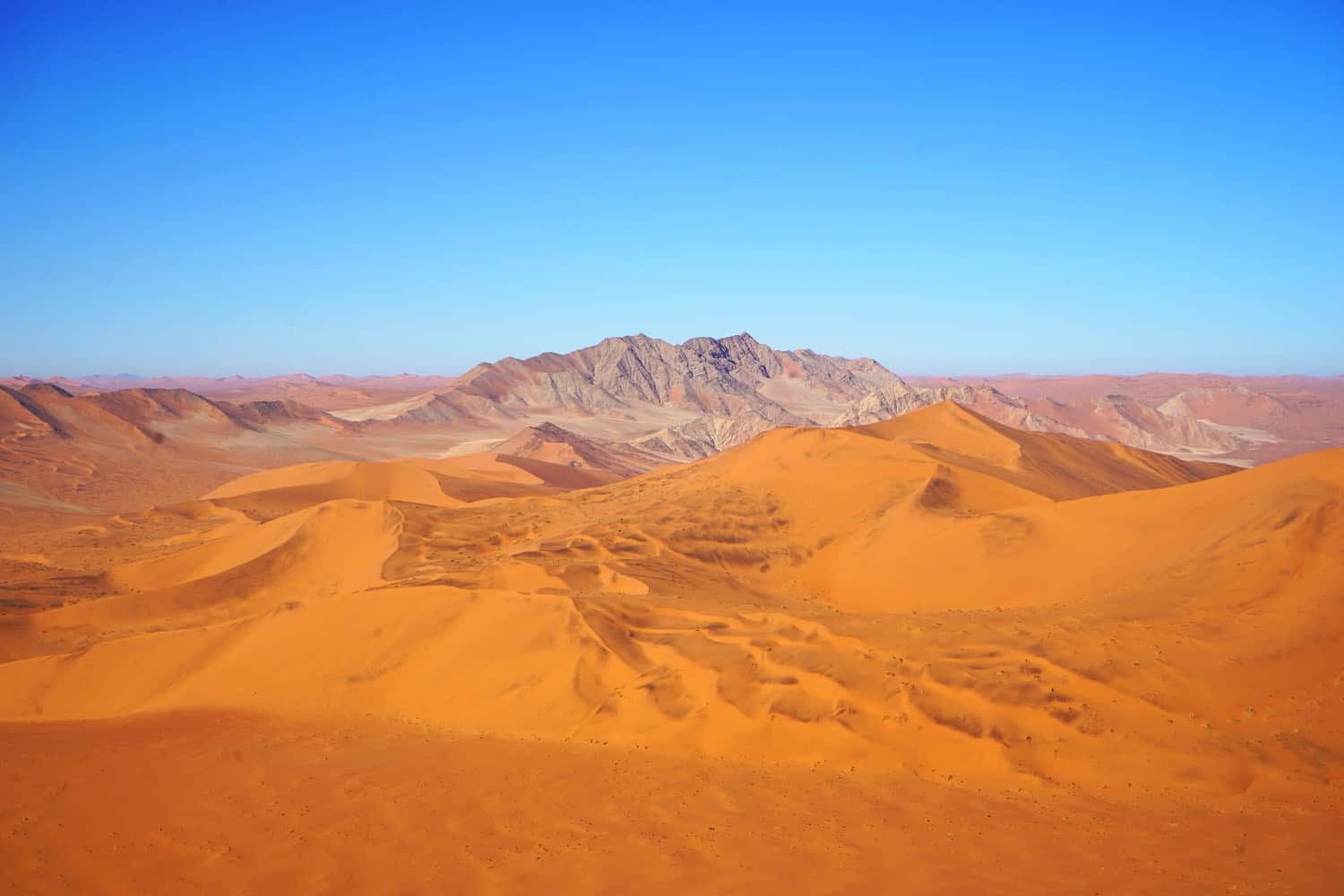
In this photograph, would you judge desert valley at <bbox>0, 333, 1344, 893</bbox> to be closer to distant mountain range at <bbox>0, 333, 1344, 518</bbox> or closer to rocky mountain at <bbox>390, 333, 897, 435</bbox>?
distant mountain range at <bbox>0, 333, 1344, 518</bbox>

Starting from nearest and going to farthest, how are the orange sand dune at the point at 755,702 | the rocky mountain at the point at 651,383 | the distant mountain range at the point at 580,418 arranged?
the orange sand dune at the point at 755,702, the distant mountain range at the point at 580,418, the rocky mountain at the point at 651,383

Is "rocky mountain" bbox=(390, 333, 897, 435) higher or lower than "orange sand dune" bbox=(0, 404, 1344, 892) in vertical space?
higher

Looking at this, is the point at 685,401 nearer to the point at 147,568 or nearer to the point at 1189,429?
the point at 1189,429

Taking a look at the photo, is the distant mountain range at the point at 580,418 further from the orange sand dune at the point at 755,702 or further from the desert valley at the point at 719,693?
the orange sand dune at the point at 755,702

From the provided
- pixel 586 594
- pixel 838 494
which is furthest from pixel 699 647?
pixel 838 494

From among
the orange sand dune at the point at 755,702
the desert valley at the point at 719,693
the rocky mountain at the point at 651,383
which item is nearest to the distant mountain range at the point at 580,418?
the rocky mountain at the point at 651,383

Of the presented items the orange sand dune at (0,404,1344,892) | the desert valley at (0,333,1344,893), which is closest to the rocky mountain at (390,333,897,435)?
the desert valley at (0,333,1344,893)
